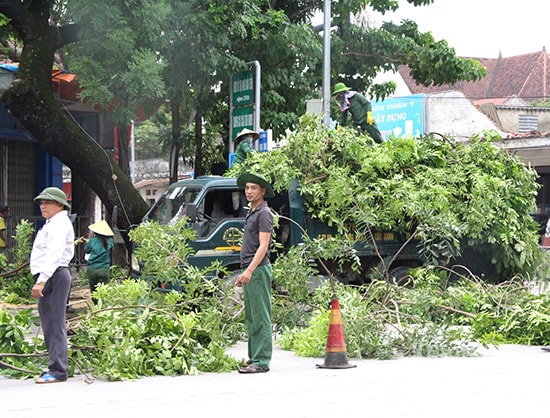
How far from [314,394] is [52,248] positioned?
Result: 2539 mm

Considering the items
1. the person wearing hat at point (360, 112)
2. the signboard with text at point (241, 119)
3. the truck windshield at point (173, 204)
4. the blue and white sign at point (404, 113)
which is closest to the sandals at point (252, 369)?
the truck windshield at point (173, 204)

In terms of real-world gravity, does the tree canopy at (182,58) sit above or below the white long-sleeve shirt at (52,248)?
above

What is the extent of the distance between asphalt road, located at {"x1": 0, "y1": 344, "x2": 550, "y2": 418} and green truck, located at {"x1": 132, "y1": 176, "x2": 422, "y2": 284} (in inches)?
149

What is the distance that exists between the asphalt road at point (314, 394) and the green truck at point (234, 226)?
12.4 ft

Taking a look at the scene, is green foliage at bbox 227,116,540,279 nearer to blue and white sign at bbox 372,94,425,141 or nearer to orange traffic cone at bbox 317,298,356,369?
orange traffic cone at bbox 317,298,356,369

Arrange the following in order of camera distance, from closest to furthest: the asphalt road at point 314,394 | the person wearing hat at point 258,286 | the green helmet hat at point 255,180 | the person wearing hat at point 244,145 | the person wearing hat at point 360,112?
the asphalt road at point 314,394 < the person wearing hat at point 258,286 < the green helmet hat at point 255,180 < the person wearing hat at point 244,145 < the person wearing hat at point 360,112

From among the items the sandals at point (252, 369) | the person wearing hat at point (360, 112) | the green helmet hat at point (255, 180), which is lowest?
the sandals at point (252, 369)

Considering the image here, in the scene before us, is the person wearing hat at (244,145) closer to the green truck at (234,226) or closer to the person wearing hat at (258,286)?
the green truck at (234,226)

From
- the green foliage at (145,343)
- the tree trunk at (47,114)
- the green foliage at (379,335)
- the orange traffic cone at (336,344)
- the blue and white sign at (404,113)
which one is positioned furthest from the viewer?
the blue and white sign at (404,113)

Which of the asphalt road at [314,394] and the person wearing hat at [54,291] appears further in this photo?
the person wearing hat at [54,291]

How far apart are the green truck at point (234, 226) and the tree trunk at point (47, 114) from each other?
3.31 m

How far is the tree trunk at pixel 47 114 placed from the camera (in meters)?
15.7

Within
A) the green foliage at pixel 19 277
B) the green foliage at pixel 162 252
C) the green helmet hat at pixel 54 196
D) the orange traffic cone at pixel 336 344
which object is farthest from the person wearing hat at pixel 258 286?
the green foliage at pixel 19 277

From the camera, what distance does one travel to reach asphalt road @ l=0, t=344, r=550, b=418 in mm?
6328
